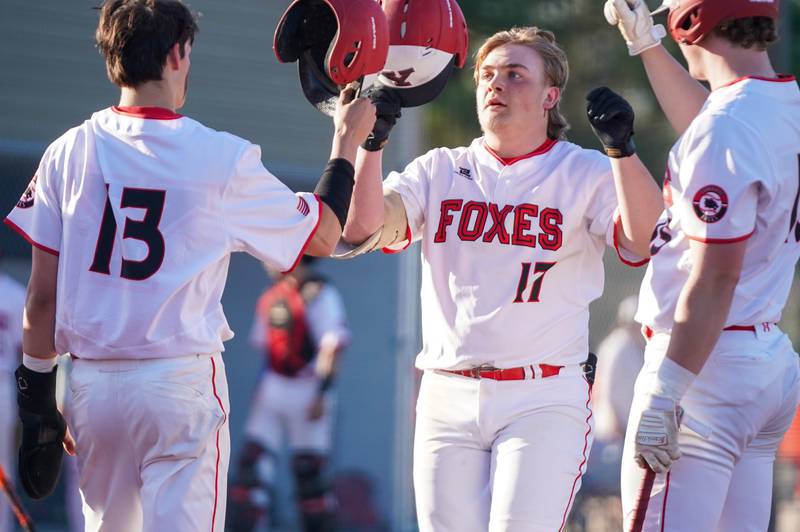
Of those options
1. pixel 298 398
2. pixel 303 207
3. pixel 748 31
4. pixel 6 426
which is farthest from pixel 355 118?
pixel 298 398

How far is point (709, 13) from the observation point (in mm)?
3770

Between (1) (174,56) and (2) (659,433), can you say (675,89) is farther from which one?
(1) (174,56)

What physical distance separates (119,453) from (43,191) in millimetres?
879

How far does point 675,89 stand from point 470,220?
0.87 m

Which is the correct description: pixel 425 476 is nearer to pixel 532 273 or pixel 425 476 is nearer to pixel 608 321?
pixel 532 273

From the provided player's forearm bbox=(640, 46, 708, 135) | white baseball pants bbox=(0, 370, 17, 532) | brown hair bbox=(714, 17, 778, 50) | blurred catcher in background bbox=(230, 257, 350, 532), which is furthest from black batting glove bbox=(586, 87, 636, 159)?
blurred catcher in background bbox=(230, 257, 350, 532)

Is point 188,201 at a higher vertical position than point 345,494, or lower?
higher

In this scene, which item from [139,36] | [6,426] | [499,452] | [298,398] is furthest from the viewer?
[298,398]

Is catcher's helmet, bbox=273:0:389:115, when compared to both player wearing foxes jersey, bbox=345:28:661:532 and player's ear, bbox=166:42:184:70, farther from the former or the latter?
player's ear, bbox=166:42:184:70

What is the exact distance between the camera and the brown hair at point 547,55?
488 centimetres

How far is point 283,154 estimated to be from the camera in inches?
485

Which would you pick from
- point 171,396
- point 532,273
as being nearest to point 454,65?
point 532,273

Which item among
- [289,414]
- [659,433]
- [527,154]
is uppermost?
[527,154]

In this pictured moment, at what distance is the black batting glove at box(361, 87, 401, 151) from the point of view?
4.66 m
